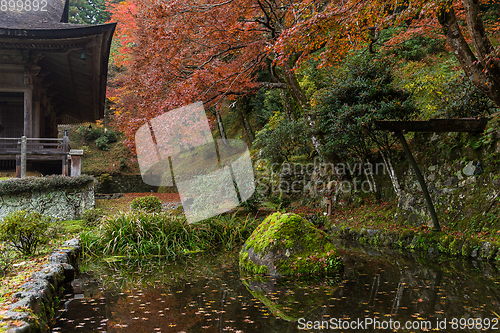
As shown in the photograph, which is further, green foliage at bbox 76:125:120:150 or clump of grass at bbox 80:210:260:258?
green foliage at bbox 76:125:120:150

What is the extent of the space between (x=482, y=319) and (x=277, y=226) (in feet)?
9.23

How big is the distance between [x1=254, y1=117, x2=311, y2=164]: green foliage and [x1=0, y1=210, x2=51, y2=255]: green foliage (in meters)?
7.47

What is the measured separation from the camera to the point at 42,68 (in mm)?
11031

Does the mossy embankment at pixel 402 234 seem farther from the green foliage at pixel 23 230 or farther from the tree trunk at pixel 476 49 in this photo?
the green foliage at pixel 23 230

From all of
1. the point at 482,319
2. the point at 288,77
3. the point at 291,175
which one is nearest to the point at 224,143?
the point at 291,175

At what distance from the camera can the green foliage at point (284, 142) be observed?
425 inches

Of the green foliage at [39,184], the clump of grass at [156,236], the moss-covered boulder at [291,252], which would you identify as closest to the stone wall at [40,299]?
the clump of grass at [156,236]

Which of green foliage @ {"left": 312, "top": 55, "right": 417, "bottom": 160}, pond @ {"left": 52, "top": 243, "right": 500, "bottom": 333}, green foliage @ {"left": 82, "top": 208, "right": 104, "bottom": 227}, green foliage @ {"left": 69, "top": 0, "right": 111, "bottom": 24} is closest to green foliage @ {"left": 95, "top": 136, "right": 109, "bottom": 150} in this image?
green foliage @ {"left": 69, "top": 0, "right": 111, "bottom": 24}

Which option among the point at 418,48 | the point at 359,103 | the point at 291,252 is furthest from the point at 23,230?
the point at 418,48

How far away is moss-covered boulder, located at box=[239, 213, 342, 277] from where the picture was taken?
478 cm

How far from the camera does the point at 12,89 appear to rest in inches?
408

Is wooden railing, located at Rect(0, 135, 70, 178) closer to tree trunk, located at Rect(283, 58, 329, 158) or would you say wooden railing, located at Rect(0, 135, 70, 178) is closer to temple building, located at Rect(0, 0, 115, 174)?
temple building, located at Rect(0, 0, 115, 174)

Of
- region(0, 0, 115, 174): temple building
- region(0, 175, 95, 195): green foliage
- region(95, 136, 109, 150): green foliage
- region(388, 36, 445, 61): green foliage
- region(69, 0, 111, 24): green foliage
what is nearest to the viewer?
region(0, 0, 115, 174): temple building

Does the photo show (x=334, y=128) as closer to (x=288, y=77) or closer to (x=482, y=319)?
(x=288, y=77)
